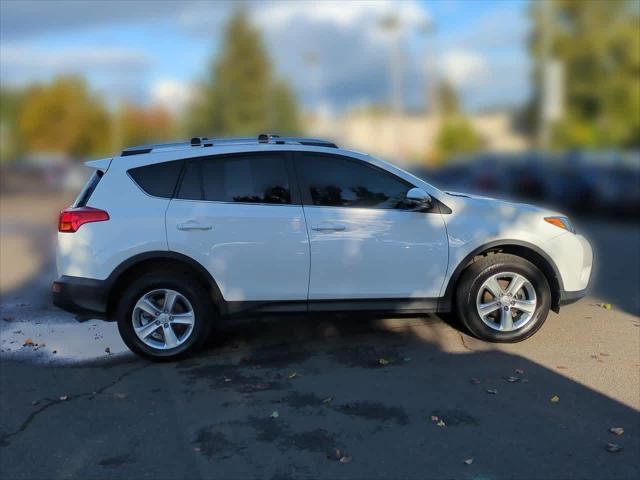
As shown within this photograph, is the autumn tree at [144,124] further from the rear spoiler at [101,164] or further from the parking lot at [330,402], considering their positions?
the parking lot at [330,402]

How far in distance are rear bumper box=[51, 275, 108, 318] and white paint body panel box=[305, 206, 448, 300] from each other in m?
1.73

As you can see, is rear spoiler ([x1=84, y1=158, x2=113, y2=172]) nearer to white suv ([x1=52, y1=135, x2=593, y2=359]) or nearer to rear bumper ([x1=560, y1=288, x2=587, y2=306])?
white suv ([x1=52, y1=135, x2=593, y2=359])

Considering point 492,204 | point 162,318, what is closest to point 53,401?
point 162,318

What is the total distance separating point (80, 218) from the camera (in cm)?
577

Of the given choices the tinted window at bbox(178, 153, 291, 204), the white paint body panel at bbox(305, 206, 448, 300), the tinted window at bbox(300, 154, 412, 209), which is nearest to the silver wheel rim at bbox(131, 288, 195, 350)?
the tinted window at bbox(178, 153, 291, 204)

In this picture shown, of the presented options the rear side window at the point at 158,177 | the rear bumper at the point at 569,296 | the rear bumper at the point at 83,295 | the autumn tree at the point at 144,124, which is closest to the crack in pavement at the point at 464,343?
the rear bumper at the point at 569,296

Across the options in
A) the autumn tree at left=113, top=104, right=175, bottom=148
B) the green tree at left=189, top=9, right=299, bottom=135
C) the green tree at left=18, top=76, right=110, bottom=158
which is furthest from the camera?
the autumn tree at left=113, top=104, right=175, bottom=148

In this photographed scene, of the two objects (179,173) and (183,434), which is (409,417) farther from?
(179,173)

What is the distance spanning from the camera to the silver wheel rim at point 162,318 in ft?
19.1

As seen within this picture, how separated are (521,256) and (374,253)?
1355mm

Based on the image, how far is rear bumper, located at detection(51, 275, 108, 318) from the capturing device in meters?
5.77

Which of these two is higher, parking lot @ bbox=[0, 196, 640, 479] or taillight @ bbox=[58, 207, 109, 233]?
taillight @ bbox=[58, 207, 109, 233]

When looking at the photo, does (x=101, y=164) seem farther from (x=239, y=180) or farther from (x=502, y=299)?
(x=502, y=299)

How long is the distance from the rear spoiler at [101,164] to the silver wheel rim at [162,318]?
1.13 meters
